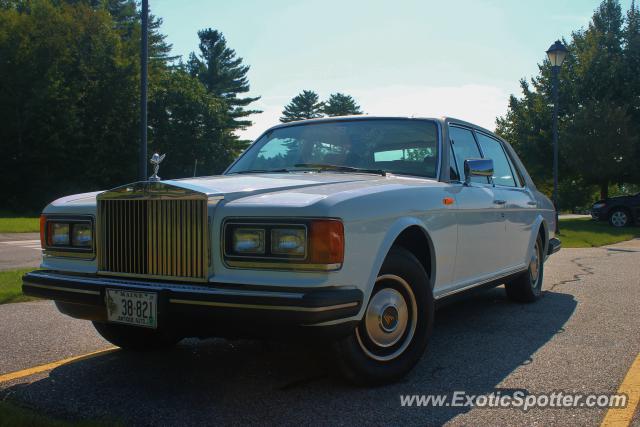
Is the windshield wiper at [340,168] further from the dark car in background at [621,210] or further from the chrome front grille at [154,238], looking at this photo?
the dark car in background at [621,210]

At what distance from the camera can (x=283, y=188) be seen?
11.1 feet

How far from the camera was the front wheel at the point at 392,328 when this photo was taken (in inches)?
126

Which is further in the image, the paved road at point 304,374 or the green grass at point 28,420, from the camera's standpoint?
the paved road at point 304,374

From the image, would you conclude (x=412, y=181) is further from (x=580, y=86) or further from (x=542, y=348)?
(x=580, y=86)

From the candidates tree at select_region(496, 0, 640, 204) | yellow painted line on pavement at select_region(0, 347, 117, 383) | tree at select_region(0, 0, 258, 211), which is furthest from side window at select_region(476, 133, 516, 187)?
tree at select_region(0, 0, 258, 211)

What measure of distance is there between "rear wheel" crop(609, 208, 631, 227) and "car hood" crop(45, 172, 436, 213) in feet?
65.2

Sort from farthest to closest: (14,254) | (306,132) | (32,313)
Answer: (14,254), (32,313), (306,132)

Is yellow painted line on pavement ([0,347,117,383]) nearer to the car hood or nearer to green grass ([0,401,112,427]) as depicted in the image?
green grass ([0,401,112,427])

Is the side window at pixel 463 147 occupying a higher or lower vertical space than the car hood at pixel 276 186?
higher

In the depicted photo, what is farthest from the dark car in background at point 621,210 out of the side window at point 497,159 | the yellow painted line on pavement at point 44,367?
the yellow painted line on pavement at point 44,367

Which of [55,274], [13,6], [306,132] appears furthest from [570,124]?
[13,6]

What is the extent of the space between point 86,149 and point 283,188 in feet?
111

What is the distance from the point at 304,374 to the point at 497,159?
3.23 meters

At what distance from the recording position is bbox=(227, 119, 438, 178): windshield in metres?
4.39
